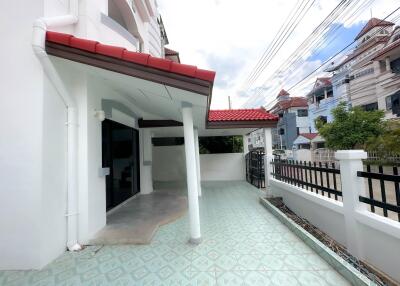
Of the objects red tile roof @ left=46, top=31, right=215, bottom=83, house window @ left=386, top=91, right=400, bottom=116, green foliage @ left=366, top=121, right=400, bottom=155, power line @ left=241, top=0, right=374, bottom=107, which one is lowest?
green foliage @ left=366, top=121, right=400, bottom=155

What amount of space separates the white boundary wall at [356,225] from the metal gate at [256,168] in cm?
466

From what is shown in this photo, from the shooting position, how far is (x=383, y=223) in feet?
8.16

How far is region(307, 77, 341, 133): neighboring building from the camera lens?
28312 millimetres

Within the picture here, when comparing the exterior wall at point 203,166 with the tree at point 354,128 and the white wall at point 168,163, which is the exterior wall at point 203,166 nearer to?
the white wall at point 168,163

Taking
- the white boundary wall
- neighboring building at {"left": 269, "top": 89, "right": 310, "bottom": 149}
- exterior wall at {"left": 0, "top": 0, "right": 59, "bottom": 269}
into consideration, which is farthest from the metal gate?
neighboring building at {"left": 269, "top": 89, "right": 310, "bottom": 149}

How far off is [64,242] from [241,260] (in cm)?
291

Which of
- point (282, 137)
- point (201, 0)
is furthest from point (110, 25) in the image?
point (282, 137)

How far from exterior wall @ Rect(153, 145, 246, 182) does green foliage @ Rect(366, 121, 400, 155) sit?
373 inches

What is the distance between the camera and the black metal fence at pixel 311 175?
3786 mm

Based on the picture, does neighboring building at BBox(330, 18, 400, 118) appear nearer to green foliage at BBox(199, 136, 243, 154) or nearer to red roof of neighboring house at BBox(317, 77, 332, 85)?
red roof of neighboring house at BBox(317, 77, 332, 85)

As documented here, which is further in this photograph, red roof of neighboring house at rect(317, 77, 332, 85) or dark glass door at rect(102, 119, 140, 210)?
red roof of neighboring house at rect(317, 77, 332, 85)

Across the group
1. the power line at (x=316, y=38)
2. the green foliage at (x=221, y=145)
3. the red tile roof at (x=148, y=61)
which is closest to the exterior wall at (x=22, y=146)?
the red tile roof at (x=148, y=61)

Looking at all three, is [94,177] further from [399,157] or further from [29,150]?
[399,157]

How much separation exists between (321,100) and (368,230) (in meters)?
32.3
